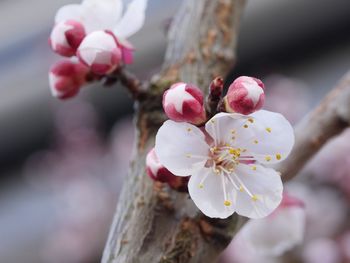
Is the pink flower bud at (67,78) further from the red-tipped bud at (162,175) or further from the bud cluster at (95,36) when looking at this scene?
the red-tipped bud at (162,175)

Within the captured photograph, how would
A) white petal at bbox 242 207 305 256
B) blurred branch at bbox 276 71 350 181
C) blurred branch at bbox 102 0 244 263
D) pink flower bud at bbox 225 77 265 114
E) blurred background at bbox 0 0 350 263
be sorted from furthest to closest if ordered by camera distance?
1. blurred background at bbox 0 0 350 263
2. white petal at bbox 242 207 305 256
3. blurred branch at bbox 276 71 350 181
4. blurred branch at bbox 102 0 244 263
5. pink flower bud at bbox 225 77 265 114

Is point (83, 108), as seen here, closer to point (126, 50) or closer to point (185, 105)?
point (126, 50)

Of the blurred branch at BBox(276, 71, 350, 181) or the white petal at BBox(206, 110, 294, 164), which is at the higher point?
the white petal at BBox(206, 110, 294, 164)

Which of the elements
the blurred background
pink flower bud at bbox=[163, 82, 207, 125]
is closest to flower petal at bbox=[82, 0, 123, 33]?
pink flower bud at bbox=[163, 82, 207, 125]

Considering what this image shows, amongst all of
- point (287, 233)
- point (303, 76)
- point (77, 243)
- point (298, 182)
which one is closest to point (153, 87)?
point (287, 233)

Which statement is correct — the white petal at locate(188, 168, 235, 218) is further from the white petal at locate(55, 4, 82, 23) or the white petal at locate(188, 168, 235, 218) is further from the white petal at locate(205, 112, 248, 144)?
the white petal at locate(55, 4, 82, 23)

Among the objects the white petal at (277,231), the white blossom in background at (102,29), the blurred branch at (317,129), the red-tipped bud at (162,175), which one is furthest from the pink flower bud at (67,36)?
the white petal at (277,231)

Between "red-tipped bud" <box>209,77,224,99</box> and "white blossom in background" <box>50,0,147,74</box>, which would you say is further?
"white blossom in background" <box>50,0,147,74</box>
